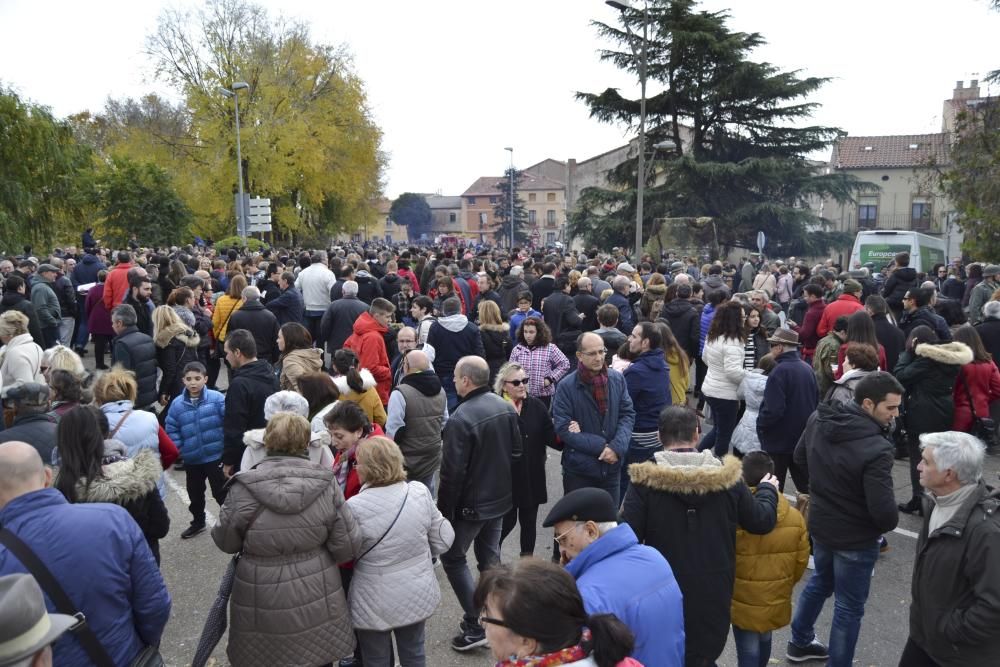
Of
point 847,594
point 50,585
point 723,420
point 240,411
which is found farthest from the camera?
point 723,420

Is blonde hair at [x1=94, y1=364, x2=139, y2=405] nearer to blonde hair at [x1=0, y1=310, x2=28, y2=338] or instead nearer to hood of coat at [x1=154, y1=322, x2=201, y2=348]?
blonde hair at [x1=0, y1=310, x2=28, y2=338]

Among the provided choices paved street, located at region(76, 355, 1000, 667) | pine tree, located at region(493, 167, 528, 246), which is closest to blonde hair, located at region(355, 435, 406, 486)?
paved street, located at region(76, 355, 1000, 667)

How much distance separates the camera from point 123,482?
3859 mm

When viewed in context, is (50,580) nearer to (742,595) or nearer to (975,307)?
(742,595)

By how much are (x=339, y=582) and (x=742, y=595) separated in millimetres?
2114

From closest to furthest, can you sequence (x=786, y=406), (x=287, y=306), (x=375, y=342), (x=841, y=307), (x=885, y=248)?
(x=786, y=406) → (x=375, y=342) → (x=841, y=307) → (x=287, y=306) → (x=885, y=248)

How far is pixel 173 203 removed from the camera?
26.7 meters

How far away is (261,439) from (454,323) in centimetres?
391

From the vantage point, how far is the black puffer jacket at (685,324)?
380 inches

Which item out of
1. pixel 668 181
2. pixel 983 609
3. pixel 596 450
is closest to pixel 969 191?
pixel 668 181

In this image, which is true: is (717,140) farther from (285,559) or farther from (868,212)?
(285,559)

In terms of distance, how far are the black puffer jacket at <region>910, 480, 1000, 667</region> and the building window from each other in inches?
2232

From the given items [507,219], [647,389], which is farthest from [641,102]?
[507,219]

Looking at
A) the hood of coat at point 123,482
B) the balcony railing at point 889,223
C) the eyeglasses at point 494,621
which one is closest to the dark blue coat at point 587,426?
the hood of coat at point 123,482
